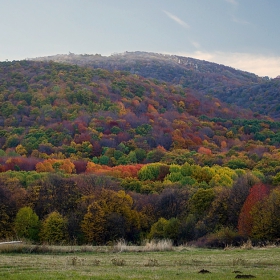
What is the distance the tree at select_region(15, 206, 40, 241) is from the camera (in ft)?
166

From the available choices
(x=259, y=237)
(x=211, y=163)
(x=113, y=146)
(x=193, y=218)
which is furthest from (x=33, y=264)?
(x=113, y=146)

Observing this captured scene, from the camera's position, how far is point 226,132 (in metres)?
135

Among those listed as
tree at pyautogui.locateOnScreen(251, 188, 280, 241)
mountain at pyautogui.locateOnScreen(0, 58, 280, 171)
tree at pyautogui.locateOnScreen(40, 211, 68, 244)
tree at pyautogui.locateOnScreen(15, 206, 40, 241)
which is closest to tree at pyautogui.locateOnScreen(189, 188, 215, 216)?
tree at pyautogui.locateOnScreen(251, 188, 280, 241)

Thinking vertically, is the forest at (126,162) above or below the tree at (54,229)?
above

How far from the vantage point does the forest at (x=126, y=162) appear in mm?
48969

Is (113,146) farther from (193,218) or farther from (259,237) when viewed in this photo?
(259,237)

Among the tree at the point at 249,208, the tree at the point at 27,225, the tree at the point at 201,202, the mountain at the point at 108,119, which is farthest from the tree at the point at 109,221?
the mountain at the point at 108,119

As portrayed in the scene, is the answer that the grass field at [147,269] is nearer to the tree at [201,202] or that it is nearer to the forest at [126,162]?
the forest at [126,162]

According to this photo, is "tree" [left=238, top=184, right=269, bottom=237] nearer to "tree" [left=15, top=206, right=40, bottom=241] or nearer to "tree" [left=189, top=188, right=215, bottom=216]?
"tree" [left=189, top=188, right=215, bottom=216]

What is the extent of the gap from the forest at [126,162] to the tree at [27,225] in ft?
0.34

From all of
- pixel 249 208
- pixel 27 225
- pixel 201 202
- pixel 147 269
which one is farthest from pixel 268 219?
pixel 27 225

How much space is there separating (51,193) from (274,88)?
480 ft

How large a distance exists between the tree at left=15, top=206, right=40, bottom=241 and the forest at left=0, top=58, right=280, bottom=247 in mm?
104


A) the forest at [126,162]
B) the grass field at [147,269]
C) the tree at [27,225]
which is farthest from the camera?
the tree at [27,225]
